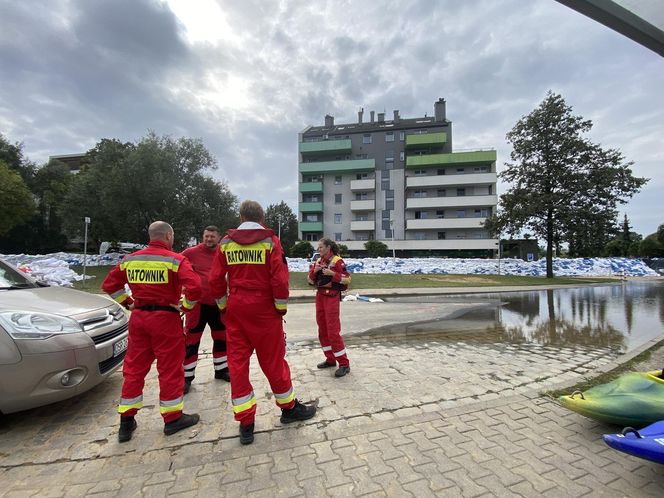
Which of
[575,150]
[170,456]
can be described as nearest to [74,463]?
[170,456]

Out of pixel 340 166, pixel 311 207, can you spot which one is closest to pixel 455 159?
pixel 340 166

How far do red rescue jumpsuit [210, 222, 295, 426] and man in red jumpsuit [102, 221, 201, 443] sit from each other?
39 cm

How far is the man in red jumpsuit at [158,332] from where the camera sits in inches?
114

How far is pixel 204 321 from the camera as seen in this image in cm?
403

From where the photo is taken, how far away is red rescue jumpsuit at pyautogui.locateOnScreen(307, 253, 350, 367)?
433 centimetres

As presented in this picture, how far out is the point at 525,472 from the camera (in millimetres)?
2393

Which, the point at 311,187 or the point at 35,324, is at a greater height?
the point at 311,187

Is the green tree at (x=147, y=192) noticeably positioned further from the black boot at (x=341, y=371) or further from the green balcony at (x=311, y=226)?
the black boot at (x=341, y=371)

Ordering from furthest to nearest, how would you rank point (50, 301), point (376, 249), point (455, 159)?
point (455, 159) → point (376, 249) → point (50, 301)

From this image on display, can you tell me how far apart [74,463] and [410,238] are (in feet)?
159

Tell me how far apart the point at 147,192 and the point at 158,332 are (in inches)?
1013

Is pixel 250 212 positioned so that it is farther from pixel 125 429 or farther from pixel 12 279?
pixel 12 279

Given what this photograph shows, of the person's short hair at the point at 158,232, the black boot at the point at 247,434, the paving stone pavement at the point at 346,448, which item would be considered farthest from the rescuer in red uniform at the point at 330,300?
the person's short hair at the point at 158,232

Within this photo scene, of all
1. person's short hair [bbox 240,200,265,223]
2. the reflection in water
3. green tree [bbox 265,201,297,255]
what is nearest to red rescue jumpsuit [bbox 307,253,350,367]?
person's short hair [bbox 240,200,265,223]
